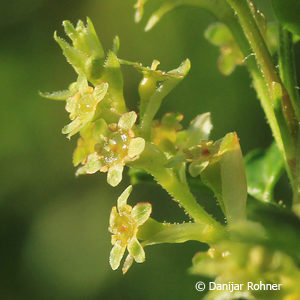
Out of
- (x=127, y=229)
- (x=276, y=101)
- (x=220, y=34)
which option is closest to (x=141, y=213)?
(x=127, y=229)

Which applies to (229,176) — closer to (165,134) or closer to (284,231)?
(165,134)

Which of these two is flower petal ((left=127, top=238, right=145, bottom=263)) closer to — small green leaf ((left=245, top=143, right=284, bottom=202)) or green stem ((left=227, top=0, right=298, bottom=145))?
green stem ((left=227, top=0, right=298, bottom=145))

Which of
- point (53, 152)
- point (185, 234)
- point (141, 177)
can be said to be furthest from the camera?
point (53, 152)

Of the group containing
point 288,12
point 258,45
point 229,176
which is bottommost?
point 229,176

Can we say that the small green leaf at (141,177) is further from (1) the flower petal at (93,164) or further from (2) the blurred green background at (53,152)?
(2) the blurred green background at (53,152)

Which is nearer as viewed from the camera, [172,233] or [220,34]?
[172,233]

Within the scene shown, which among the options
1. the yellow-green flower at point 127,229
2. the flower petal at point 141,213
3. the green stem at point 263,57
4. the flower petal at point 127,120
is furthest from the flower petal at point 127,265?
the green stem at point 263,57

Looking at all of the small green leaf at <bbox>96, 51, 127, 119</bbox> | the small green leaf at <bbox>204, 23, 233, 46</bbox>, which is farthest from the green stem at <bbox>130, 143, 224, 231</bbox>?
the small green leaf at <bbox>204, 23, 233, 46</bbox>
